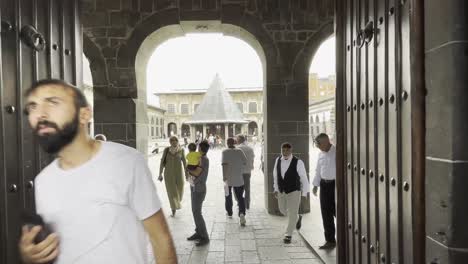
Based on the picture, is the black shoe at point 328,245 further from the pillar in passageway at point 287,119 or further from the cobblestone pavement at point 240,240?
the pillar in passageway at point 287,119

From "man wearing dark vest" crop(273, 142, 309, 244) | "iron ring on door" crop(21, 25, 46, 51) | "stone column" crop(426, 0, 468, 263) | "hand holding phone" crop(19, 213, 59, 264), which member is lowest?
"man wearing dark vest" crop(273, 142, 309, 244)

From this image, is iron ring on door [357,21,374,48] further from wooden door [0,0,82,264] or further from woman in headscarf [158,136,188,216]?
woman in headscarf [158,136,188,216]

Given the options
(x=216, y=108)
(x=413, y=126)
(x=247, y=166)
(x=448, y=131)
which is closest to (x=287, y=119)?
(x=247, y=166)

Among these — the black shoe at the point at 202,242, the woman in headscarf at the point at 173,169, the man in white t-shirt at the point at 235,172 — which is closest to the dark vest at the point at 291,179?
the man in white t-shirt at the point at 235,172

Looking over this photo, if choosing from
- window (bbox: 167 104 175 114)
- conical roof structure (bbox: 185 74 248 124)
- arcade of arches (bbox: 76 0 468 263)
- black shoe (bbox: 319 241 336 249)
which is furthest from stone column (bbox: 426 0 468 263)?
window (bbox: 167 104 175 114)

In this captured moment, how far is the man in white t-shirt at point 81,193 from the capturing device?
1.39 metres

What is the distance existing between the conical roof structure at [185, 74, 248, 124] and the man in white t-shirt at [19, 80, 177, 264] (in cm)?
3078

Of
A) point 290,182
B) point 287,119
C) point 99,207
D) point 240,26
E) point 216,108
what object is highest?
point 240,26

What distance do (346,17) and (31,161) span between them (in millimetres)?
2374

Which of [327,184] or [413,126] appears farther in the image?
[327,184]

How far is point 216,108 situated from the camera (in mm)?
32938

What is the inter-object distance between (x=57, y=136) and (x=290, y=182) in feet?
13.8

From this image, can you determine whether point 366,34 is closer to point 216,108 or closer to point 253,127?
point 216,108

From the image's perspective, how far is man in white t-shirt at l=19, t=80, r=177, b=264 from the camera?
1.39m
